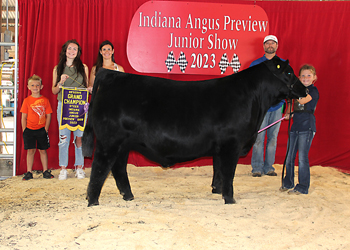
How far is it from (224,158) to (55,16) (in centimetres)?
344

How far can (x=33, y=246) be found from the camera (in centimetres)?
200

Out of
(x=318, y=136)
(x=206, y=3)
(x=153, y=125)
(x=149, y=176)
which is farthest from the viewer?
(x=318, y=136)

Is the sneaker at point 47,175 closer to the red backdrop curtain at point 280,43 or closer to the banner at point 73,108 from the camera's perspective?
the red backdrop curtain at point 280,43

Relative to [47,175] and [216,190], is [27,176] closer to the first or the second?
[47,175]

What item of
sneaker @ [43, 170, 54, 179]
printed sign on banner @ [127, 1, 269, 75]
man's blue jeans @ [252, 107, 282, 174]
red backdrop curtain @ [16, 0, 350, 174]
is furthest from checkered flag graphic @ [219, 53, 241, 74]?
sneaker @ [43, 170, 54, 179]

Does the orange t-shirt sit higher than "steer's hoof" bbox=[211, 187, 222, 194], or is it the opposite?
the orange t-shirt

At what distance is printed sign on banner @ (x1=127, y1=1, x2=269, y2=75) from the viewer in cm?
455

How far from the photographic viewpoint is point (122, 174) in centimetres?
300

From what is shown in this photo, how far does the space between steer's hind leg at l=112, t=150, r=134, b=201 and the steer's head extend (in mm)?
1742

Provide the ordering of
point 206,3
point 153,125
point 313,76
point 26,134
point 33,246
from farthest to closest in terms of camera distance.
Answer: point 206,3
point 26,134
point 313,76
point 153,125
point 33,246

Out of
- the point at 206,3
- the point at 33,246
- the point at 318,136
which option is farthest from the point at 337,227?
the point at 206,3

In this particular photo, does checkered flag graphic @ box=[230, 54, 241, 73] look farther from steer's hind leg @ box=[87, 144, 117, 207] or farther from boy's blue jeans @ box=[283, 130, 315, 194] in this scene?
steer's hind leg @ box=[87, 144, 117, 207]

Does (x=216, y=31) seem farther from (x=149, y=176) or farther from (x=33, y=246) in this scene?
(x=33, y=246)

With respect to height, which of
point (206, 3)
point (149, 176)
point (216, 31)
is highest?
point (206, 3)
